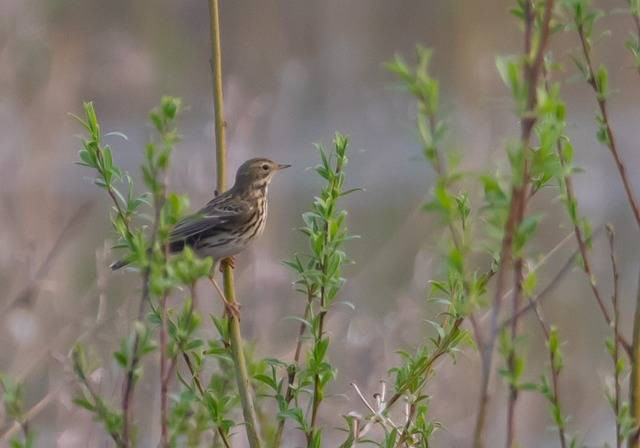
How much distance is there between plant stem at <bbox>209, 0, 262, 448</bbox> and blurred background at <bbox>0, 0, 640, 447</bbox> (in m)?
0.08

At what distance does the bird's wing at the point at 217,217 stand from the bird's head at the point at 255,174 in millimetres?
214

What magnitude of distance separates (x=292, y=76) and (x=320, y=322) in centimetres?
513

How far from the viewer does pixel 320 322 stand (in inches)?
99.9

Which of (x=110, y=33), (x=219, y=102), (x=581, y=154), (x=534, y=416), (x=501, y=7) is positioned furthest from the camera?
(x=501, y=7)

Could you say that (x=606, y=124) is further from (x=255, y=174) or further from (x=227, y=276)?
(x=255, y=174)

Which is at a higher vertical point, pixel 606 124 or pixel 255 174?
pixel 255 174

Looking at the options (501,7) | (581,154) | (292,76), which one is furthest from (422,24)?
(292,76)

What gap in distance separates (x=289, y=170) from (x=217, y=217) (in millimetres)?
6759

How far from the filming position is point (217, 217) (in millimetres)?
4961

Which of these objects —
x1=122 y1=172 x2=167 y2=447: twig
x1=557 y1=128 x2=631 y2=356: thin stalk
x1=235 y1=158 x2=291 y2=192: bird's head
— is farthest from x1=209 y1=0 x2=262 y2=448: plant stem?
x1=235 y1=158 x2=291 y2=192: bird's head

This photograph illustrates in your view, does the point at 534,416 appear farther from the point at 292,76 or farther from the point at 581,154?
the point at 581,154

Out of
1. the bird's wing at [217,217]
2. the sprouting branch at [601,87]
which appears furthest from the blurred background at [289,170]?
the bird's wing at [217,217]

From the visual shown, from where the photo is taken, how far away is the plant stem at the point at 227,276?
2.48m

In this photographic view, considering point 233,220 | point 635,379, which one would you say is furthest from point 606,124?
point 233,220
